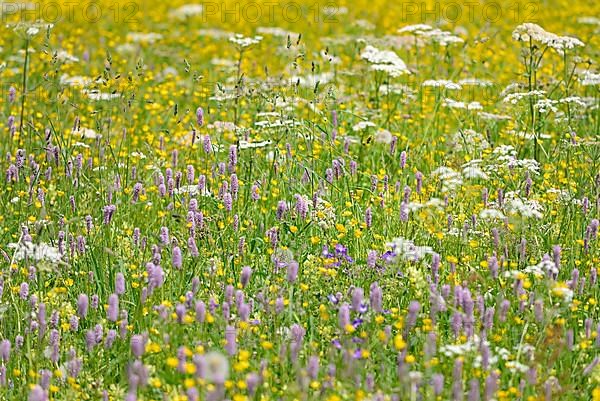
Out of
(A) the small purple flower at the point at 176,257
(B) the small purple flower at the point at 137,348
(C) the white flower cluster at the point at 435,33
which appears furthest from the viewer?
(C) the white flower cluster at the point at 435,33

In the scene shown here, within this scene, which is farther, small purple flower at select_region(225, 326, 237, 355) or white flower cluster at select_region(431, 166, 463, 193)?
white flower cluster at select_region(431, 166, 463, 193)

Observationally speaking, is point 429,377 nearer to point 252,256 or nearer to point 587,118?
point 252,256

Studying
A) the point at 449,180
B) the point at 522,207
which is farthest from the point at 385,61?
the point at 522,207

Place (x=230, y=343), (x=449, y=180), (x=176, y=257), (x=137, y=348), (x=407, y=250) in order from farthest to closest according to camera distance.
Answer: (x=449, y=180)
(x=407, y=250)
(x=176, y=257)
(x=137, y=348)
(x=230, y=343)

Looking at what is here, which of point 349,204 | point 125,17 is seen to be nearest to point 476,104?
point 349,204

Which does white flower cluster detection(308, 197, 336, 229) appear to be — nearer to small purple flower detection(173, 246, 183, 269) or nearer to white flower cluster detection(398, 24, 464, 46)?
small purple flower detection(173, 246, 183, 269)

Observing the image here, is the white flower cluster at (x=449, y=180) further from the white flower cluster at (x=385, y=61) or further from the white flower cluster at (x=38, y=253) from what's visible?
the white flower cluster at (x=38, y=253)

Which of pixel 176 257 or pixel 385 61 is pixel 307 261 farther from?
pixel 385 61

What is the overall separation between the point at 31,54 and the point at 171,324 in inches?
232

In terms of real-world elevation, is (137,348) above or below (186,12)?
above

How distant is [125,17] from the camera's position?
468 inches

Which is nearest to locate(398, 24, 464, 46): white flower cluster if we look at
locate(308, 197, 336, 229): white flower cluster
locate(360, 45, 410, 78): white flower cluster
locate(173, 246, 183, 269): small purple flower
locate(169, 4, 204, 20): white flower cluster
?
locate(360, 45, 410, 78): white flower cluster

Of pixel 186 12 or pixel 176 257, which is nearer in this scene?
pixel 176 257

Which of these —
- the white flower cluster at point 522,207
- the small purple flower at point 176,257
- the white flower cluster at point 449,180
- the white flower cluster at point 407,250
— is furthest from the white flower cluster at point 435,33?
the small purple flower at point 176,257
